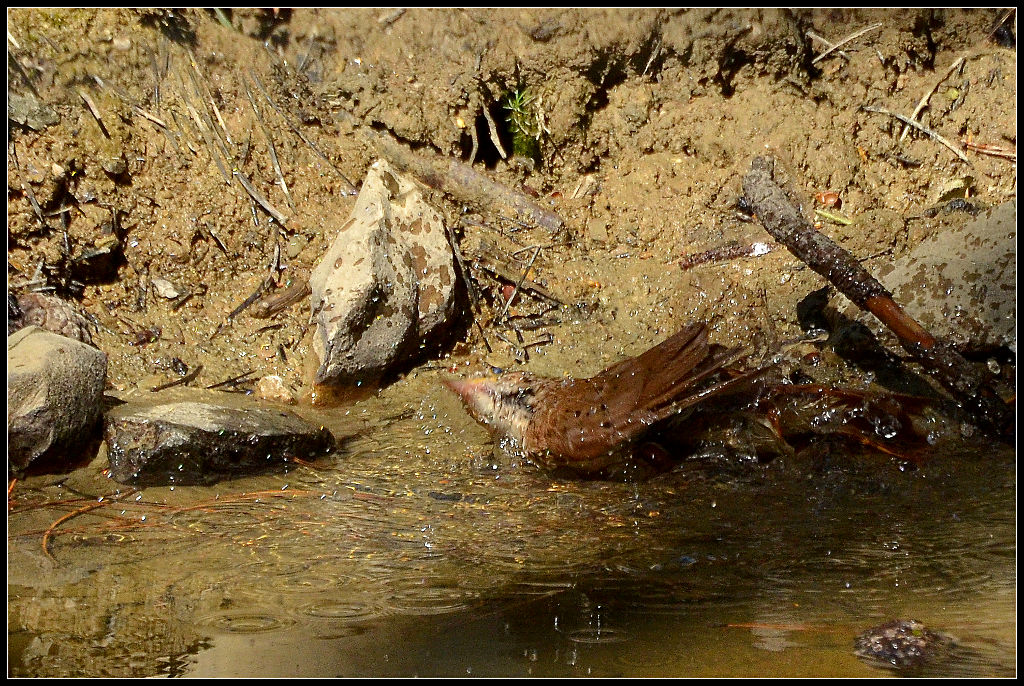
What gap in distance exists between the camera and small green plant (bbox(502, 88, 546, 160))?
15.6 ft

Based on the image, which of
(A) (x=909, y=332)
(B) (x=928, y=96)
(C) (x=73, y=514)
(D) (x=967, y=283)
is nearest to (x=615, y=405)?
(A) (x=909, y=332)

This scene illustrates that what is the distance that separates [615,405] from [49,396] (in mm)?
2192

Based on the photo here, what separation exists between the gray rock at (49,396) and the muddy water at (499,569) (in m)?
0.15

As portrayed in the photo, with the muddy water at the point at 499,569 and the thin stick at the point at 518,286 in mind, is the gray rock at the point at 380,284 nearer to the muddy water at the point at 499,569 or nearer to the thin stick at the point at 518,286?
the thin stick at the point at 518,286

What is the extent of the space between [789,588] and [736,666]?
61 cm

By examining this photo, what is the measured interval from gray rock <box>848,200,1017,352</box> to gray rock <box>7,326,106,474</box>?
3.48 metres

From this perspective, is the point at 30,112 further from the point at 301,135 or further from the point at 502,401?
the point at 502,401

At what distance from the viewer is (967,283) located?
3.89 metres

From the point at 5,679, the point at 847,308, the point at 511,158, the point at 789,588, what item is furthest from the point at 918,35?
the point at 5,679

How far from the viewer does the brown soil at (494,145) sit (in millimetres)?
4223

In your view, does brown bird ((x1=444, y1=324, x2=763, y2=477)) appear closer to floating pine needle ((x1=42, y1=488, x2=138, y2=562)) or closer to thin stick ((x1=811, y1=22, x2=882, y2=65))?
floating pine needle ((x1=42, y1=488, x2=138, y2=562))

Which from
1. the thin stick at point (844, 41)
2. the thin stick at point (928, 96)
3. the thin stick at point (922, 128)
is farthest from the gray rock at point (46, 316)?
the thin stick at point (928, 96)

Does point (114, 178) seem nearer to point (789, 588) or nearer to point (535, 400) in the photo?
point (535, 400)

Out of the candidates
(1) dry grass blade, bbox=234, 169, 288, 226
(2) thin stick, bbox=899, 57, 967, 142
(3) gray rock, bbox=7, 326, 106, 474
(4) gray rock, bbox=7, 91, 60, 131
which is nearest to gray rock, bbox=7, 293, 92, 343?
(3) gray rock, bbox=7, 326, 106, 474
